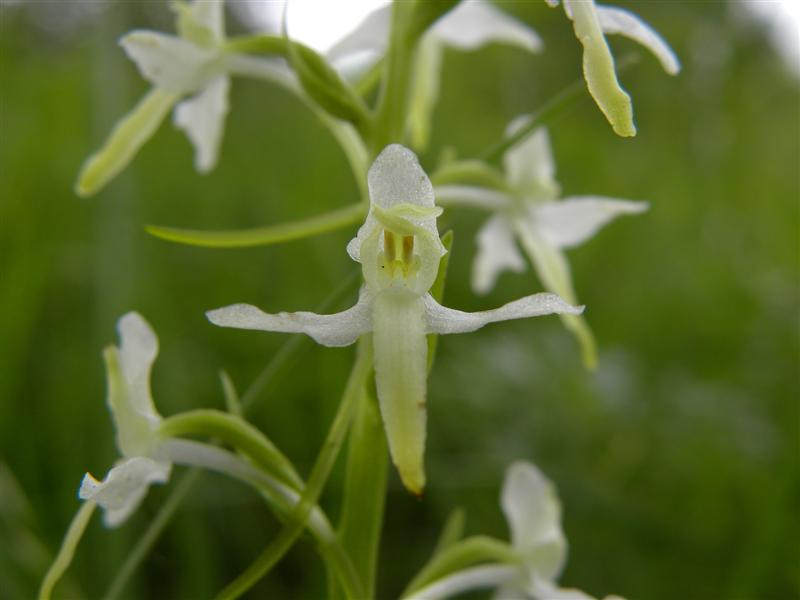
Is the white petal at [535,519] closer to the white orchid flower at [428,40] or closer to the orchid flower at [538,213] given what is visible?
the orchid flower at [538,213]

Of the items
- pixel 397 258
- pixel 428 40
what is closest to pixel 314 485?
pixel 397 258

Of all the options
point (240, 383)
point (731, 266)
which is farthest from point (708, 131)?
point (240, 383)

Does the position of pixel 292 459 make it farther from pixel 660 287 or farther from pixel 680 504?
pixel 660 287

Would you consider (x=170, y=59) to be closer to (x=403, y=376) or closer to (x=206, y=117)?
(x=206, y=117)

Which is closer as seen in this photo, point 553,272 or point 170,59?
point 170,59

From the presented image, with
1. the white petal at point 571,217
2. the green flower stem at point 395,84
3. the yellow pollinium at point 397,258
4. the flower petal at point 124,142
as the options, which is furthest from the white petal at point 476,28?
the yellow pollinium at point 397,258

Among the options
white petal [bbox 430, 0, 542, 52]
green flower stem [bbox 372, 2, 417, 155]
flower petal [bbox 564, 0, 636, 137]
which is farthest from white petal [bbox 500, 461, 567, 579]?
white petal [bbox 430, 0, 542, 52]
